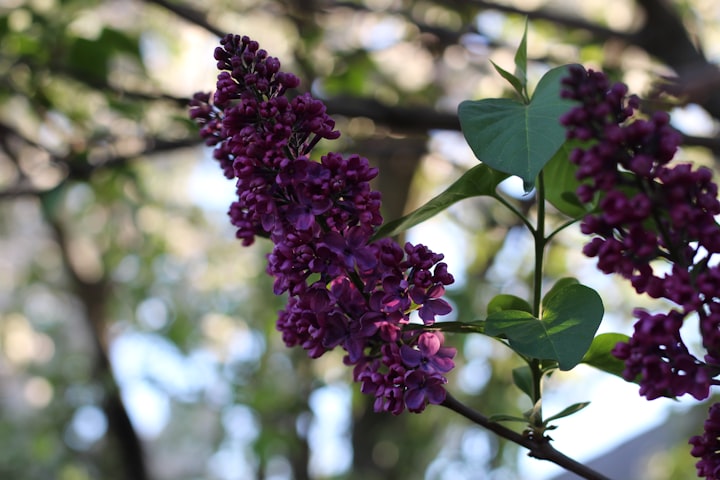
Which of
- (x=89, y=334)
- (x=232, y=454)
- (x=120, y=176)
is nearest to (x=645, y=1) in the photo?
(x=120, y=176)

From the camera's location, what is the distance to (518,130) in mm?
409

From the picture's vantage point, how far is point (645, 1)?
1.60 meters

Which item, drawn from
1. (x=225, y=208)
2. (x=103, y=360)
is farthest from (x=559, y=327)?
(x=103, y=360)

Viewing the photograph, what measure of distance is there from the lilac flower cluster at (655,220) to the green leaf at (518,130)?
2.2 inches

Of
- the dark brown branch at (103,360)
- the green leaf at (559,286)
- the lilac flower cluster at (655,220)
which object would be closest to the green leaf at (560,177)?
the green leaf at (559,286)

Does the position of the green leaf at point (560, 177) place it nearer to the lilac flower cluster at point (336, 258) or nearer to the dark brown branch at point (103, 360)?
the lilac flower cluster at point (336, 258)

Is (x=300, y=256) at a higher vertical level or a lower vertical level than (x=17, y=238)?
lower

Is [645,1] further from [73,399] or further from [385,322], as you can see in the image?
[73,399]

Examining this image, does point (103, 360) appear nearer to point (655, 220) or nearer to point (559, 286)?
point (559, 286)

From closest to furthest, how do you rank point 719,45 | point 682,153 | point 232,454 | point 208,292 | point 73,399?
point 682,153
point 719,45
point 232,454
point 73,399
point 208,292

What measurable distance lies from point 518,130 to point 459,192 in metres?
0.06

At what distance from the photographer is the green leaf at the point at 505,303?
0.46 meters

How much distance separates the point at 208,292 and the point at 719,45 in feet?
6.83

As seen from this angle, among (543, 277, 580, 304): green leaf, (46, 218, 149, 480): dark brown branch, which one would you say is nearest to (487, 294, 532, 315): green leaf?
(543, 277, 580, 304): green leaf
